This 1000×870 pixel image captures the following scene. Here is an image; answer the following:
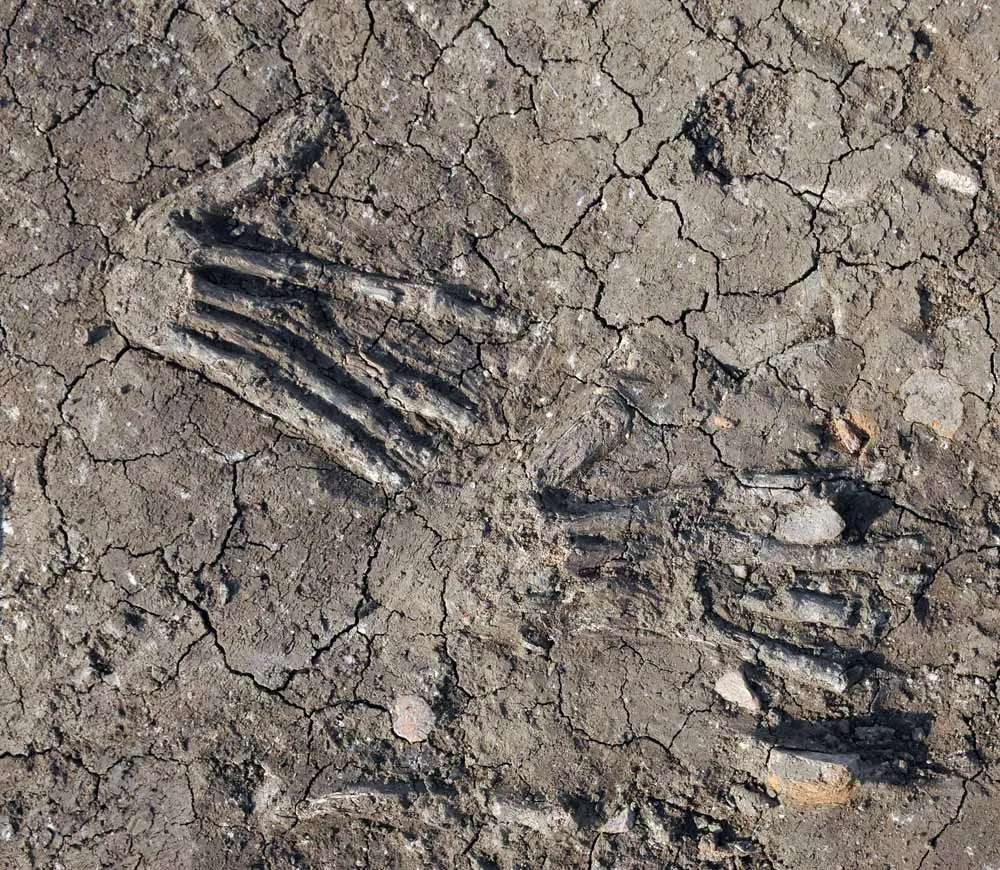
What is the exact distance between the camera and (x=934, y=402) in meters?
2.90

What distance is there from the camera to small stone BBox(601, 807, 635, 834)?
2967 mm

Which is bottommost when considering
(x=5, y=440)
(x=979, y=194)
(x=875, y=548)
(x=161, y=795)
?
(x=161, y=795)

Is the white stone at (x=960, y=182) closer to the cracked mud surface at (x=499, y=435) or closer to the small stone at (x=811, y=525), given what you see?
the cracked mud surface at (x=499, y=435)

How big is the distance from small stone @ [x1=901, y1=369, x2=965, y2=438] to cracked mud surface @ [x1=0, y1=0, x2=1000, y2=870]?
0.7 inches

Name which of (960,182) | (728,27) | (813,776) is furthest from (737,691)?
(728,27)

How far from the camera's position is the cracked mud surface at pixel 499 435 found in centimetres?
289

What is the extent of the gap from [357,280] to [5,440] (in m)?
1.48

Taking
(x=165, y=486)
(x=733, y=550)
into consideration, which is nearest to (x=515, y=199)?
(x=733, y=550)

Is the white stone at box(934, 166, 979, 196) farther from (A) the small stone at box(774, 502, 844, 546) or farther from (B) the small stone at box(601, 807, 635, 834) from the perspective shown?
Answer: (B) the small stone at box(601, 807, 635, 834)

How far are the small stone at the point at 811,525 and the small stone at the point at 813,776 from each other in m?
0.72

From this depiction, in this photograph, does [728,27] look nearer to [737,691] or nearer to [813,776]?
[737,691]

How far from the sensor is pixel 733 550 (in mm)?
2891

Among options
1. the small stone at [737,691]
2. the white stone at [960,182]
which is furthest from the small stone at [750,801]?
the white stone at [960,182]

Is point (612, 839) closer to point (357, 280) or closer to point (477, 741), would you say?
point (477, 741)
